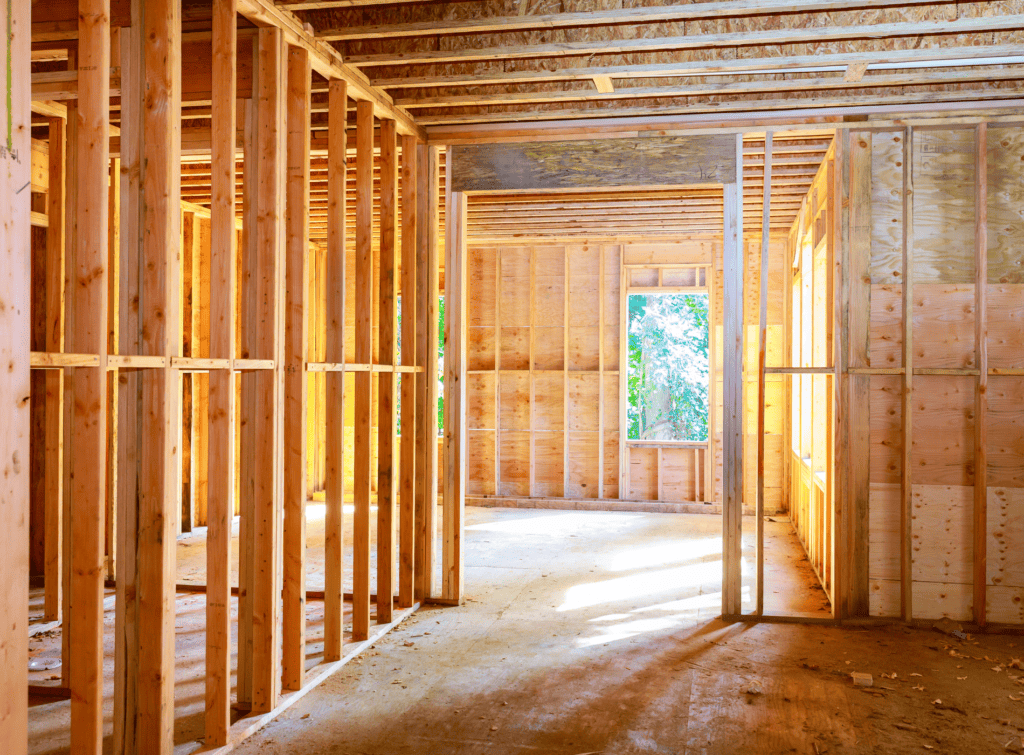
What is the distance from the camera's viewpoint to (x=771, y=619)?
5.36 metres

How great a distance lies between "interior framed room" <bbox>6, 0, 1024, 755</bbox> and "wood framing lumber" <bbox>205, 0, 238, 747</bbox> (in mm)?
16

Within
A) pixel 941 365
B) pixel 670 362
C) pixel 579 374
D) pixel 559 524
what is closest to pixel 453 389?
pixel 941 365

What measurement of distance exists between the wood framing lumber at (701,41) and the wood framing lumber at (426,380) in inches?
47.8

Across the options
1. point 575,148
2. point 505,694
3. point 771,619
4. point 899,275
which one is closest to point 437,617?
point 505,694

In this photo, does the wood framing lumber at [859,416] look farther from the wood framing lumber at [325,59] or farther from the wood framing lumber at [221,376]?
the wood framing lumber at [221,376]

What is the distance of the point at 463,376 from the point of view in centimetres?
579

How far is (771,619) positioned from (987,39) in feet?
12.3

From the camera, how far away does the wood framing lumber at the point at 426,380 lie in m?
5.69

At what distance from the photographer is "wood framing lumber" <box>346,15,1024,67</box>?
12.8 feet

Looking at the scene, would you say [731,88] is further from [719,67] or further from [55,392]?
[55,392]

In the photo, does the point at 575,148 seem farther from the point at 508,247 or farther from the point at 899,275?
the point at 508,247

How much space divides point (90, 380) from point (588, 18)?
2.84m

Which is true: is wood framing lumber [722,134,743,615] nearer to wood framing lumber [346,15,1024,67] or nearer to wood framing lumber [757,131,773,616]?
wood framing lumber [757,131,773,616]

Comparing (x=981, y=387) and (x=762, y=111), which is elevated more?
(x=762, y=111)
